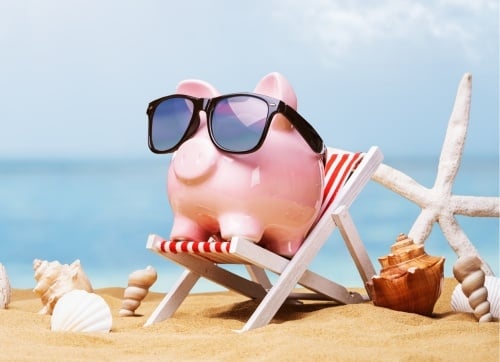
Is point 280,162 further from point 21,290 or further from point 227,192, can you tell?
point 21,290

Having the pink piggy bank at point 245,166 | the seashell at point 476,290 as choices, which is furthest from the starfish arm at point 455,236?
the pink piggy bank at point 245,166

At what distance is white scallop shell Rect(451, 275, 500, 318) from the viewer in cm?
326

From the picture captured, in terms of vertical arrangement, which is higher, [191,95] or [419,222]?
[191,95]

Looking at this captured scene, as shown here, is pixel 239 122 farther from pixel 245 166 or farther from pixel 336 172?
pixel 336 172

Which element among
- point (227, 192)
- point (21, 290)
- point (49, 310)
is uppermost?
point (227, 192)

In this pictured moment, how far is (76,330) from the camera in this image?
2980mm

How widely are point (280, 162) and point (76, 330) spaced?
0.88 meters

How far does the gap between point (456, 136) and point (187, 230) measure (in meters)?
2.32

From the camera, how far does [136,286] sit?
3520 millimetres

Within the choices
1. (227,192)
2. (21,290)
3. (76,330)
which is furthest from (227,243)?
(21,290)

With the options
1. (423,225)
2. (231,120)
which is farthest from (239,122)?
(423,225)

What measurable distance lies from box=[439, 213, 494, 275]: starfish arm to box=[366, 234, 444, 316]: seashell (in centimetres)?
155

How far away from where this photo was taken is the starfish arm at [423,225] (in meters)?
4.85

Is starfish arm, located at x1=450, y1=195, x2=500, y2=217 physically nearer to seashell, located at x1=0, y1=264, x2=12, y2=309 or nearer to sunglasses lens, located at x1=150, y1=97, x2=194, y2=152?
sunglasses lens, located at x1=150, y1=97, x2=194, y2=152
